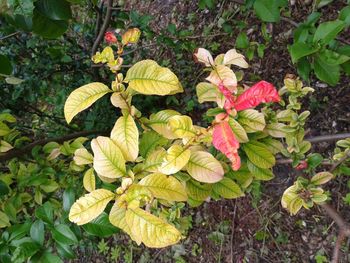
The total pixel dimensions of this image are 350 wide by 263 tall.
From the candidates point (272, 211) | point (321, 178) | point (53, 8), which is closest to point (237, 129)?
point (321, 178)

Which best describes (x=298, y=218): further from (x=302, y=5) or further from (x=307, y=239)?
(x=302, y=5)

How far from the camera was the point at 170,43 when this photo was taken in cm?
228

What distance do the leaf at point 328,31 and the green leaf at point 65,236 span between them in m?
0.98

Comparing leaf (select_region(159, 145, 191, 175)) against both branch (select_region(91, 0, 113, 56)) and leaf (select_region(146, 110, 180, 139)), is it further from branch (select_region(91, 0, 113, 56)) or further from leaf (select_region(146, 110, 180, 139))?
branch (select_region(91, 0, 113, 56))

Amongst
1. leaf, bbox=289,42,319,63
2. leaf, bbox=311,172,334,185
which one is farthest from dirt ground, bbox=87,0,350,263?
leaf, bbox=289,42,319,63

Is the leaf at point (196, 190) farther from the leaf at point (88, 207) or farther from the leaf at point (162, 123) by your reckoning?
the leaf at point (88, 207)

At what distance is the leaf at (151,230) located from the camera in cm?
89

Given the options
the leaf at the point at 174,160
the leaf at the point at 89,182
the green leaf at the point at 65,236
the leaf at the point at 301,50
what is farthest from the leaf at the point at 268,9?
the green leaf at the point at 65,236

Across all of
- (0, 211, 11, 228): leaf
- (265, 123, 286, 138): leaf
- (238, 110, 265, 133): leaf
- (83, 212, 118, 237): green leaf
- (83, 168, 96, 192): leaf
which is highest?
(238, 110, 265, 133): leaf

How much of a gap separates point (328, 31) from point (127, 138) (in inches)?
27.0

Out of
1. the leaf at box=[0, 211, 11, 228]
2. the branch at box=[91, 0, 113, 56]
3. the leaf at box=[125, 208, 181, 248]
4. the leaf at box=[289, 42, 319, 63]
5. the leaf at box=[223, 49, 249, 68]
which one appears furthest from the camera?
the branch at box=[91, 0, 113, 56]

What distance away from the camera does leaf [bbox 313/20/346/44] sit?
1.20m

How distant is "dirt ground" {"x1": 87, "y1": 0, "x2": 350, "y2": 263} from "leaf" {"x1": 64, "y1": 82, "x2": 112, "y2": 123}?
1565 millimetres

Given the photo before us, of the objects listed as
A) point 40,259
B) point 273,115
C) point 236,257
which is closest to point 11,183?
point 40,259
